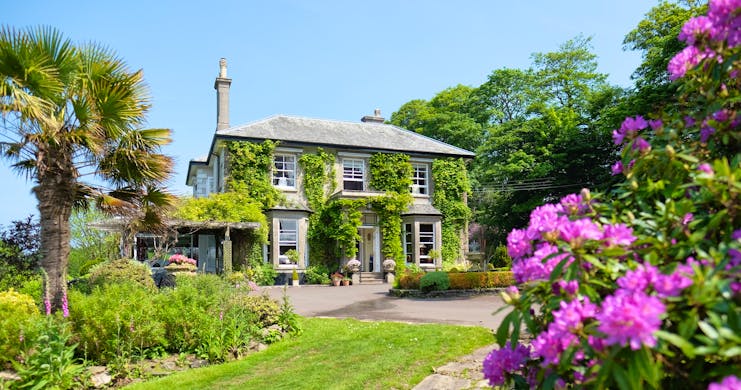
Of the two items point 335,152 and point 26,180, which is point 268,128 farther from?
point 26,180

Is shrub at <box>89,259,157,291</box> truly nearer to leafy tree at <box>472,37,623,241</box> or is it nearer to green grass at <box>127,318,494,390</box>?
green grass at <box>127,318,494,390</box>

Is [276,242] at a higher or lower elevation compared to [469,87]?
lower

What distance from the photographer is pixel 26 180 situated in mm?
9383

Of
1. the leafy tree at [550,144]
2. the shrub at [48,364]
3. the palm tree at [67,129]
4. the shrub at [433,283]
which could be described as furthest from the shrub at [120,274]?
the leafy tree at [550,144]

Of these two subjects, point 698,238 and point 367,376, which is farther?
point 367,376

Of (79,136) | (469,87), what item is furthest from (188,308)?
(469,87)

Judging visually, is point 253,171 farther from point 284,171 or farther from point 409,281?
point 409,281

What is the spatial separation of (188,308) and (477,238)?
35526 millimetres

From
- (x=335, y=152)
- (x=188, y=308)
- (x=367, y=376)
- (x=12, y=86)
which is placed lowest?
(x=367, y=376)

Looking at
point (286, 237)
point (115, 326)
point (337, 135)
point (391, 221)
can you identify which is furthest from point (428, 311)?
point (337, 135)

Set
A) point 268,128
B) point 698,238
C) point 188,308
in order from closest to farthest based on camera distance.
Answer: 1. point 698,238
2. point 188,308
3. point 268,128

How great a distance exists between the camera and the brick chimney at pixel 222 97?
1070 inches

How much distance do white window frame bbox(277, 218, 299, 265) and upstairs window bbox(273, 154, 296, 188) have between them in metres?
1.93

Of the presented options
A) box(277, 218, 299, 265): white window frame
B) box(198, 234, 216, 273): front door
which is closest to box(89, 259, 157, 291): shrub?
box(277, 218, 299, 265): white window frame
